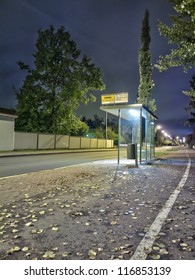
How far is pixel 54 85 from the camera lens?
38.6m

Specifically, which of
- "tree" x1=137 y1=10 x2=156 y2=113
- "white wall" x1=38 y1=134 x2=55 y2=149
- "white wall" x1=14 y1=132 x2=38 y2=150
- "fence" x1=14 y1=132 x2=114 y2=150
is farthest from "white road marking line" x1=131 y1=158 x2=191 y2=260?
"white wall" x1=38 y1=134 x2=55 y2=149

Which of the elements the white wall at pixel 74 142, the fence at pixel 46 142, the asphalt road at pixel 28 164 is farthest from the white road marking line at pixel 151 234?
the white wall at pixel 74 142

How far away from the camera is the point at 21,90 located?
36844 millimetres

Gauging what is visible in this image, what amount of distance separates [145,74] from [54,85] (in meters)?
13.4

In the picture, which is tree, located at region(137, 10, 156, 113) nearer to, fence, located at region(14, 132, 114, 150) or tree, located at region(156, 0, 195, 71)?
fence, located at region(14, 132, 114, 150)

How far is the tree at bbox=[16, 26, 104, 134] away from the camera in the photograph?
3678cm

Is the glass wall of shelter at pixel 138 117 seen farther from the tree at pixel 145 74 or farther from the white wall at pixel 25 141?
the white wall at pixel 25 141

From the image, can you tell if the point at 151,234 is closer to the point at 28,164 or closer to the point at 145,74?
the point at 28,164

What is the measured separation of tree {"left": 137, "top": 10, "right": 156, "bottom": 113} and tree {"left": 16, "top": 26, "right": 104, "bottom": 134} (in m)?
8.29

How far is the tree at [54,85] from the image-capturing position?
36.8 meters

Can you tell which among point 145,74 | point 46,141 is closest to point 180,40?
point 145,74
